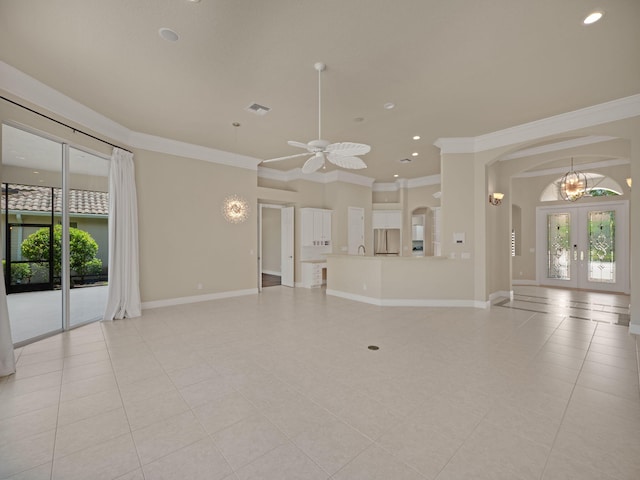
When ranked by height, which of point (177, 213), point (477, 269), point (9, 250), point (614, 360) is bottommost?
point (614, 360)

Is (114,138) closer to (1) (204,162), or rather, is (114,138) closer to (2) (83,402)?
(1) (204,162)

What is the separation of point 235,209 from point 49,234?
10.9 ft

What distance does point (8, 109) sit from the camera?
3.31 meters

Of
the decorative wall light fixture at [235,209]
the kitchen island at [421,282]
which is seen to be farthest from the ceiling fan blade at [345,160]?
the decorative wall light fixture at [235,209]

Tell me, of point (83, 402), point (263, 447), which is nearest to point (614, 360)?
point (263, 447)

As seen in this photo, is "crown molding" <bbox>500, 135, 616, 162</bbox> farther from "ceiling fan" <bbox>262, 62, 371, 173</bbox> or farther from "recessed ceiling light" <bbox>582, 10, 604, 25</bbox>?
"ceiling fan" <bbox>262, 62, 371, 173</bbox>

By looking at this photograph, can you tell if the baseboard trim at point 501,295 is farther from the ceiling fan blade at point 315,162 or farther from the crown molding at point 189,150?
the crown molding at point 189,150

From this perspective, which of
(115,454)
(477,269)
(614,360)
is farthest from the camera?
(477,269)

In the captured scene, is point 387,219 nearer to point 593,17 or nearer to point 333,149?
point 333,149

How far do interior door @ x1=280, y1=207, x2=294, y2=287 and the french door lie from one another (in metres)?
7.27

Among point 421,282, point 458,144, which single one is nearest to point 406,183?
point 458,144

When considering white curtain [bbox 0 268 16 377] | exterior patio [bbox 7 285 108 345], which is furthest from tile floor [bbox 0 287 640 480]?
exterior patio [bbox 7 285 108 345]

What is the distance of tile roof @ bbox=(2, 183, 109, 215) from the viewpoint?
3.88 meters

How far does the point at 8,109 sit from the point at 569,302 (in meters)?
9.88
